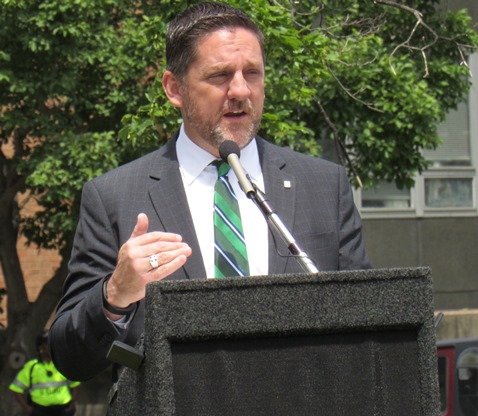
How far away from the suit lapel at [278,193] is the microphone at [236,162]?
0.70ft

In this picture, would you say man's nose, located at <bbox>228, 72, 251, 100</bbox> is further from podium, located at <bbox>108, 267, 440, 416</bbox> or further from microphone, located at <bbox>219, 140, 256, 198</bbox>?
podium, located at <bbox>108, 267, 440, 416</bbox>

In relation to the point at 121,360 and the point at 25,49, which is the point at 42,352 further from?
the point at 121,360

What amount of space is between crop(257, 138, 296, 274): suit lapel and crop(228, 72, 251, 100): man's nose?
284 millimetres

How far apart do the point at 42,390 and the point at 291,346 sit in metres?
11.0

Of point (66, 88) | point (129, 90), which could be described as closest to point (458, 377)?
point (129, 90)

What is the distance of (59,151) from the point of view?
11.6 meters

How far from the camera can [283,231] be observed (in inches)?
111

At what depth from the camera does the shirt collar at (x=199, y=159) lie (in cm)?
345

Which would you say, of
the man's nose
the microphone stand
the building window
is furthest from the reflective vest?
the microphone stand

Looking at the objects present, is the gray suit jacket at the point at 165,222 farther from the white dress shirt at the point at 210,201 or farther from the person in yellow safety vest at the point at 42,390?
the person in yellow safety vest at the point at 42,390

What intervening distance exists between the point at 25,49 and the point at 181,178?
8.42m

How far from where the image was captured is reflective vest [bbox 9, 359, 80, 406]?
13.2m

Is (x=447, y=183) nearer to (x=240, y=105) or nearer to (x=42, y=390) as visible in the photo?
(x=42, y=390)

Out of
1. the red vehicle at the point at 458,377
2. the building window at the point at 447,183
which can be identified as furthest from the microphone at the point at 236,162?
the building window at the point at 447,183
